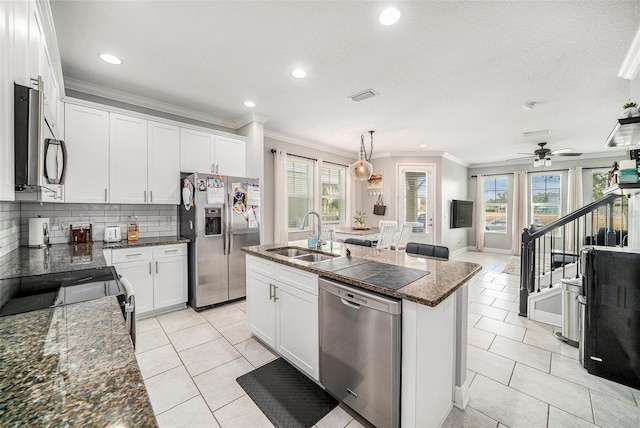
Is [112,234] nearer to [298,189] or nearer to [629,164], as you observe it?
[298,189]

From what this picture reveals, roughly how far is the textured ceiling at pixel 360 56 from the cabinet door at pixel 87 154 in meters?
0.43

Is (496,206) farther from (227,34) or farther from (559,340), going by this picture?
(227,34)

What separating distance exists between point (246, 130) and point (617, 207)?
8.65 meters

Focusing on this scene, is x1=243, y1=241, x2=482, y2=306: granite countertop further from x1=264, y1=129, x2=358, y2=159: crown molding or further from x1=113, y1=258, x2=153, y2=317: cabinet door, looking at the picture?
x1=264, y1=129, x2=358, y2=159: crown molding

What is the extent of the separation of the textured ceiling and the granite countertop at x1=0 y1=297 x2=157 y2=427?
2.08 meters

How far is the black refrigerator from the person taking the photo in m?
1.96

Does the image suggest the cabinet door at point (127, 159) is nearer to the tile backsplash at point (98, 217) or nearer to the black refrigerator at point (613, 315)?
the tile backsplash at point (98, 217)

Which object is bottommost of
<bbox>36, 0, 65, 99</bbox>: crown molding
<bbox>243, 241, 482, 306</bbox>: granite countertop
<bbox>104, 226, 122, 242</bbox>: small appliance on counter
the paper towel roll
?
<bbox>243, 241, 482, 306</bbox>: granite countertop

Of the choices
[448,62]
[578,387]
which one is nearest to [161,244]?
[448,62]

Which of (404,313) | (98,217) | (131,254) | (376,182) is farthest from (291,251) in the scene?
(376,182)

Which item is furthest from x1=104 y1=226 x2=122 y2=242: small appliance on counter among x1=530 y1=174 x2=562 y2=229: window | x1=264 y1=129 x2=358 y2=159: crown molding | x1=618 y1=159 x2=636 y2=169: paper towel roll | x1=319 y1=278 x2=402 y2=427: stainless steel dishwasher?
x1=530 y1=174 x2=562 y2=229: window

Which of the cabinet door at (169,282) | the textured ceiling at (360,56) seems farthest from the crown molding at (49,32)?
the cabinet door at (169,282)

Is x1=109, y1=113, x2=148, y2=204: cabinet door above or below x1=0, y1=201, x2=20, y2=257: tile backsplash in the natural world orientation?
above

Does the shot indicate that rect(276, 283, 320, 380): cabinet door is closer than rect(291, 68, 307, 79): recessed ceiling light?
Yes
